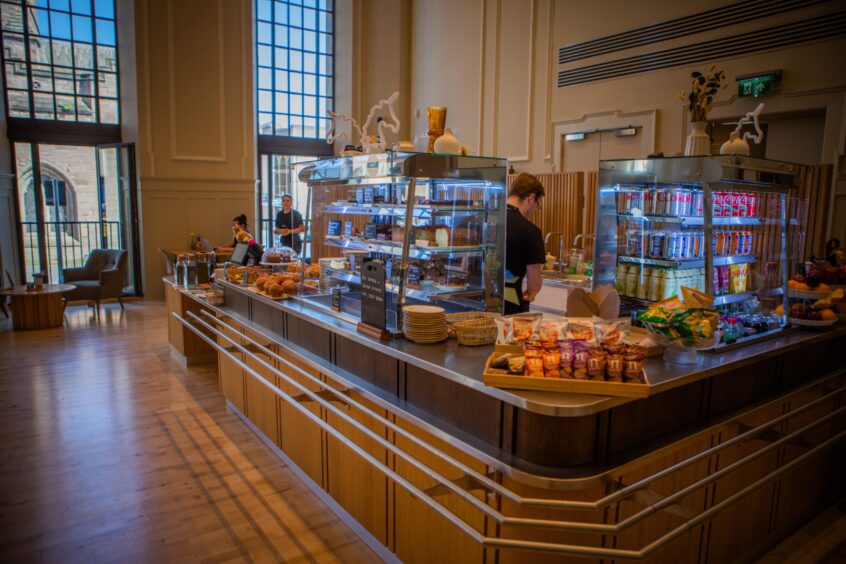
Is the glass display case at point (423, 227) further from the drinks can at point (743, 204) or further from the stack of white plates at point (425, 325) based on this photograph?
the drinks can at point (743, 204)

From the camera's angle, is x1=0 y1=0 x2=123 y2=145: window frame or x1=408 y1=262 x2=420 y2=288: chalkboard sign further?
x1=0 y1=0 x2=123 y2=145: window frame

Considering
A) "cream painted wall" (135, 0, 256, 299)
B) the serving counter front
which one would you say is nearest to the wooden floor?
the serving counter front

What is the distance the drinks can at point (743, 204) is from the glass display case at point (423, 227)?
1.17 meters

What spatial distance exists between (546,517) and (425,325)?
0.94 m

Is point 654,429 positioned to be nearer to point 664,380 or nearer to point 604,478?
point 664,380

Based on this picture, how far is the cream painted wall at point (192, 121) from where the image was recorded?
30.0 ft

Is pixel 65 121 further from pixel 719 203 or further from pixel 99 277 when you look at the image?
pixel 719 203

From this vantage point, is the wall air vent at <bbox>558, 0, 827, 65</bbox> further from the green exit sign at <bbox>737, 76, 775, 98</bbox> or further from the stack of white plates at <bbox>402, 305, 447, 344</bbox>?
the stack of white plates at <bbox>402, 305, 447, 344</bbox>

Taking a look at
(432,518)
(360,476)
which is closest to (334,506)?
(360,476)

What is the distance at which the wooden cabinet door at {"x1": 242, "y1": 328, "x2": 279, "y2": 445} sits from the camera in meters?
3.76

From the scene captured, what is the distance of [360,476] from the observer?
2863mm

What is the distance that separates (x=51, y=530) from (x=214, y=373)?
9.09 ft

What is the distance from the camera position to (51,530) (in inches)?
117

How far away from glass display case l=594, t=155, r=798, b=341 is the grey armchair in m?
7.61
